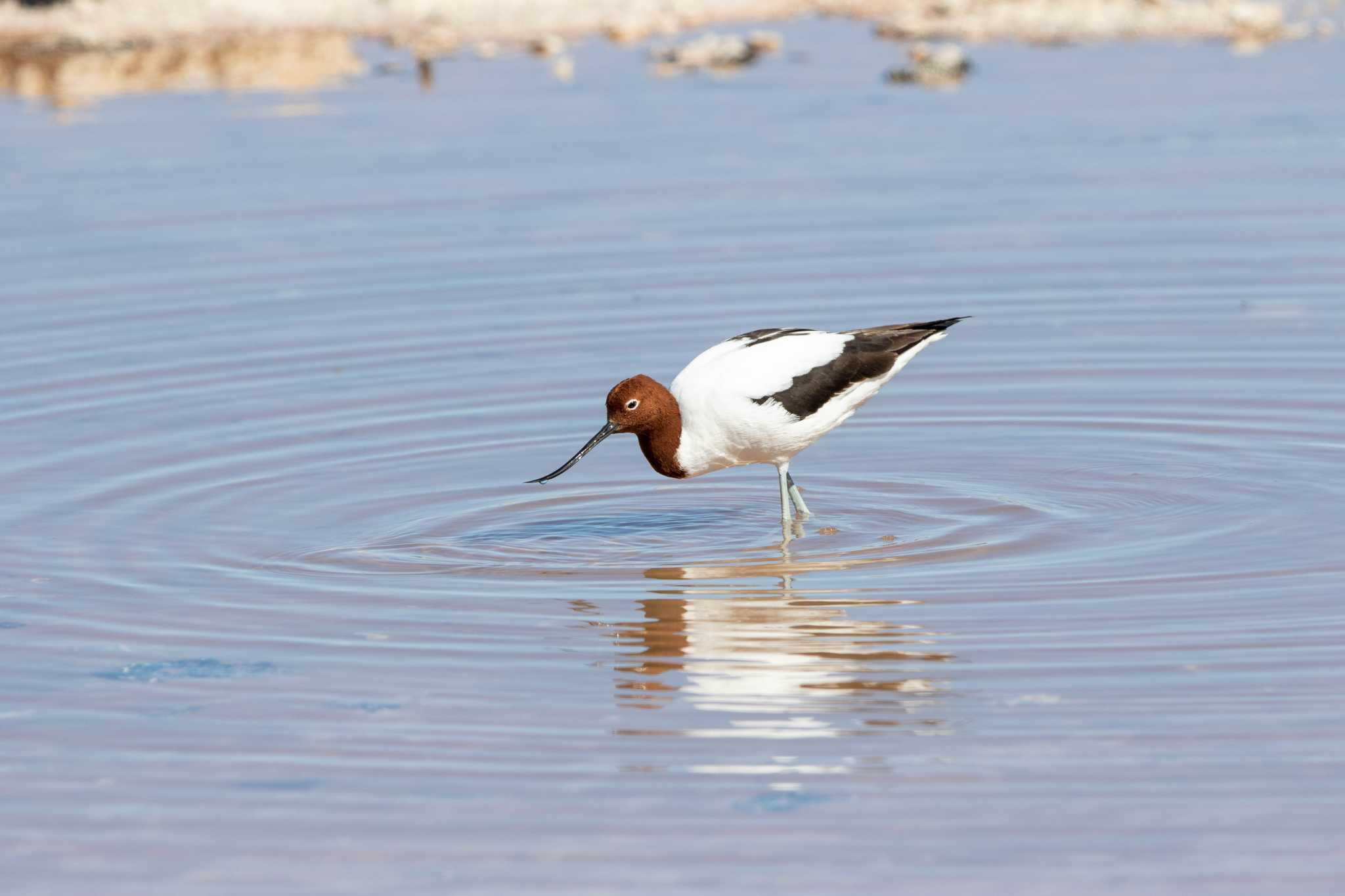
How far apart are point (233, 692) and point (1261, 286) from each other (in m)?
8.14

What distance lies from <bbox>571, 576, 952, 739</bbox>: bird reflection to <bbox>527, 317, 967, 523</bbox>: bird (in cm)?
97

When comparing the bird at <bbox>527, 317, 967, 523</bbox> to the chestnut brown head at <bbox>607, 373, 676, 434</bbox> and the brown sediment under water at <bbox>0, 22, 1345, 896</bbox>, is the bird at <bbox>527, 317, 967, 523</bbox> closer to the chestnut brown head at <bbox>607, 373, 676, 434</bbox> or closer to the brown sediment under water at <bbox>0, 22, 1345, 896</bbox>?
the chestnut brown head at <bbox>607, 373, 676, 434</bbox>

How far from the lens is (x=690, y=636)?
796cm

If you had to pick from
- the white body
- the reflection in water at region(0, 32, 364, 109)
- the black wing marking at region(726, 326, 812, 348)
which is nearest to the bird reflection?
the white body

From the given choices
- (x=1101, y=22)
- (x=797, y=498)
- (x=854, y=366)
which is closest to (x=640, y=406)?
(x=797, y=498)

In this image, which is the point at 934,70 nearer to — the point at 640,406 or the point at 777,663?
the point at 640,406

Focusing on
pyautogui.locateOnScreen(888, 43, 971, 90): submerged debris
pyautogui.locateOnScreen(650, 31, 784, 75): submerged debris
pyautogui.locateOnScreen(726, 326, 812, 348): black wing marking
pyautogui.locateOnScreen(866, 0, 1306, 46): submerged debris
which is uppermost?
pyautogui.locateOnScreen(866, 0, 1306, 46): submerged debris

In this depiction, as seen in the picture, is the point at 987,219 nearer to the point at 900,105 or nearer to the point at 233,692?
the point at 900,105

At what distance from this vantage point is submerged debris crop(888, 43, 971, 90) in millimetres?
21078

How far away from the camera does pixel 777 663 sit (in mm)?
7531

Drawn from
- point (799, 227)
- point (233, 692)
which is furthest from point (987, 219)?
point (233, 692)

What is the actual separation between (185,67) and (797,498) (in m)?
16.9

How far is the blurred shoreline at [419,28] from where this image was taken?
23.5 m

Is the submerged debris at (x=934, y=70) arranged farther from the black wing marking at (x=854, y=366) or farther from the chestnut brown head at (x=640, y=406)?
the chestnut brown head at (x=640, y=406)
